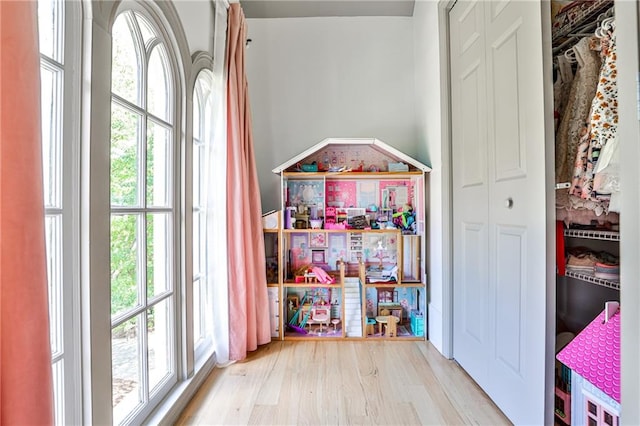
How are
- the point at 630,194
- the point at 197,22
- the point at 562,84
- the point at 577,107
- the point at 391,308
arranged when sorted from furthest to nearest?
the point at 391,308, the point at 197,22, the point at 562,84, the point at 577,107, the point at 630,194

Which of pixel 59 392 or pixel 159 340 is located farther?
pixel 159 340

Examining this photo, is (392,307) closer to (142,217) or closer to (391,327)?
(391,327)

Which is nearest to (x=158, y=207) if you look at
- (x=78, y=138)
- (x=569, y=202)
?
(x=78, y=138)

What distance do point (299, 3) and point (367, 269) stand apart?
7.32 feet

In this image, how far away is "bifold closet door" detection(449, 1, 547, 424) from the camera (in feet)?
4.08

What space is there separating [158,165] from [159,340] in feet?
2.81

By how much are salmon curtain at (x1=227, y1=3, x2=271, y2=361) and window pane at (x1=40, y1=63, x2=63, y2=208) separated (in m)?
1.01

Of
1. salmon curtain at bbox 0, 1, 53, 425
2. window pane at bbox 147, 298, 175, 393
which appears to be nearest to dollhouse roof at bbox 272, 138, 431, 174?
window pane at bbox 147, 298, 175, 393

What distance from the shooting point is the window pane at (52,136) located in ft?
2.90

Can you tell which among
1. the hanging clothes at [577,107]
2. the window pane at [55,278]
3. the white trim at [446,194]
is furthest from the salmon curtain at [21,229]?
the white trim at [446,194]

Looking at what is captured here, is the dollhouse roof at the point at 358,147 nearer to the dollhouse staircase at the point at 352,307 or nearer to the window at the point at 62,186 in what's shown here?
the dollhouse staircase at the point at 352,307

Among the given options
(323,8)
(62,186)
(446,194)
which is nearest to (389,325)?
(446,194)

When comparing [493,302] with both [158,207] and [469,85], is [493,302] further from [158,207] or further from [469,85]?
[158,207]

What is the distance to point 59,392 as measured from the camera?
911 millimetres
